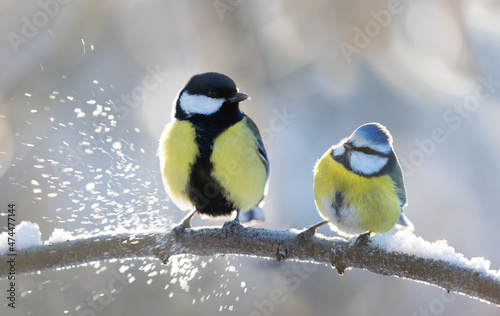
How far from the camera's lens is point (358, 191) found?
1877mm

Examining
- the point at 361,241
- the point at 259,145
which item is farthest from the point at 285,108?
the point at 361,241

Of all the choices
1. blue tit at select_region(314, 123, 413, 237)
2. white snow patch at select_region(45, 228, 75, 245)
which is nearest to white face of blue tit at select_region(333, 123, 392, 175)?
blue tit at select_region(314, 123, 413, 237)

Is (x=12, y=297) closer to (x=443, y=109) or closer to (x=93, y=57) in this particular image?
(x=93, y=57)

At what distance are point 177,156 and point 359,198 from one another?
733 mm

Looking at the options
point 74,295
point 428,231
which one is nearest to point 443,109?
point 428,231

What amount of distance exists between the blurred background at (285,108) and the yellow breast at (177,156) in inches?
44.0

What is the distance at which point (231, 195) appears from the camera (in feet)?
6.62

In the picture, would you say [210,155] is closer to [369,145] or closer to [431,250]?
[369,145]

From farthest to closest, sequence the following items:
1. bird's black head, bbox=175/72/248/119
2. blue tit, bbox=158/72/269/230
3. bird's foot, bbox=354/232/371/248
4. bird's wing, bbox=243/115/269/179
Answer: bird's wing, bbox=243/115/269/179 < blue tit, bbox=158/72/269/230 < bird's black head, bbox=175/72/248/119 < bird's foot, bbox=354/232/371/248

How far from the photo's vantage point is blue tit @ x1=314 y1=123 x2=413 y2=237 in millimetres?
1811

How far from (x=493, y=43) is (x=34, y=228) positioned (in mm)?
3470

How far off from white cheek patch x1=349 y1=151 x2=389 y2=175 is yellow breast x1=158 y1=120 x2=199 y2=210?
24.0 inches

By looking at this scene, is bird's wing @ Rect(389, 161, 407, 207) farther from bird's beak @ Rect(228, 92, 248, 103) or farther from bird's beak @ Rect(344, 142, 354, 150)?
bird's beak @ Rect(228, 92, 248, 103)

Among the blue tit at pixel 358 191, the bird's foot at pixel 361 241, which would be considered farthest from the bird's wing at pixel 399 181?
the bird's foot at pixel 361 241
